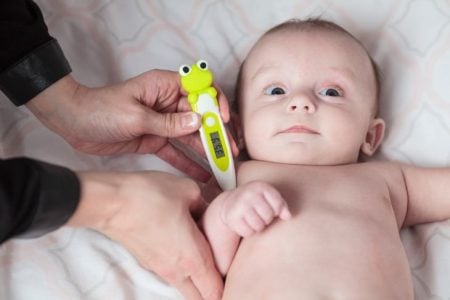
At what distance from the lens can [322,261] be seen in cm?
102

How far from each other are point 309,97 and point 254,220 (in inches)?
12.0

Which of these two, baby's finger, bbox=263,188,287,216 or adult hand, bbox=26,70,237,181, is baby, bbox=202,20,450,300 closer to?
baby's finger, bbox=263,188,287,216

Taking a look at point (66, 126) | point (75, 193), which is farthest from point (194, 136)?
point (75, 193)

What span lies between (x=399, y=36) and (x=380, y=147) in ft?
0.92

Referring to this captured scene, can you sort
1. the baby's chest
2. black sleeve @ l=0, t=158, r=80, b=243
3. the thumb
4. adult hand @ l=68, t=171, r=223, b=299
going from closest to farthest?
black sleeve @ l=0, t=158, r=80, b=243 → adult hand @ l=68, t=171, r=223, b=299 → the baby's chest → the thumb

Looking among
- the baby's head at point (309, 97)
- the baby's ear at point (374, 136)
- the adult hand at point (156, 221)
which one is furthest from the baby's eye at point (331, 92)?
the adult hand at point (156, 221)

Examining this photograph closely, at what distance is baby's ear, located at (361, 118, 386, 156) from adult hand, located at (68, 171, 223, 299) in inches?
16.0

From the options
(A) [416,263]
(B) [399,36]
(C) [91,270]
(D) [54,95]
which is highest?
(D) [54,95]

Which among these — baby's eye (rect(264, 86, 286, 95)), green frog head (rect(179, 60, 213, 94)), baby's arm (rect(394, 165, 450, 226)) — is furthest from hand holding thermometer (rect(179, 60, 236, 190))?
baby's arm (rect(394, 165, 450, 226))

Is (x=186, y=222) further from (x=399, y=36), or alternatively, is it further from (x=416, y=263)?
(x=399, y=36)

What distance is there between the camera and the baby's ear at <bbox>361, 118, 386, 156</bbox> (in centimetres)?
132

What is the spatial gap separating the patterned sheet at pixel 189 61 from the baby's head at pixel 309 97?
11 centimetres

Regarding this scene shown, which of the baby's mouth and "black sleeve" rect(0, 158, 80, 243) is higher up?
"black sleeve" rect(0, 158, 80, 243)

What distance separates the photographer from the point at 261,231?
1085mm
